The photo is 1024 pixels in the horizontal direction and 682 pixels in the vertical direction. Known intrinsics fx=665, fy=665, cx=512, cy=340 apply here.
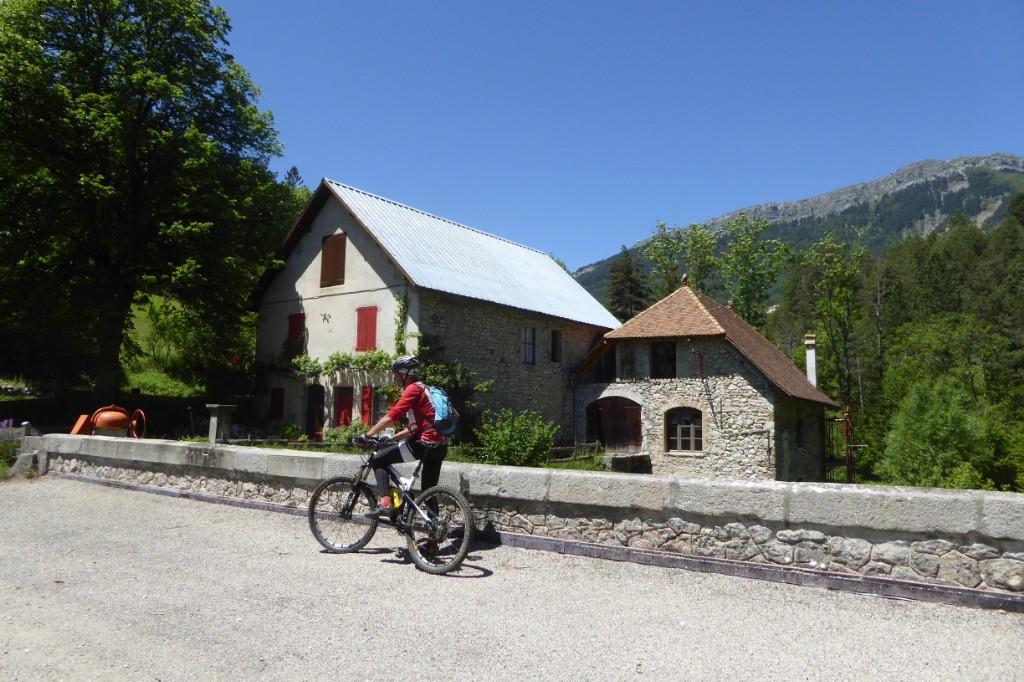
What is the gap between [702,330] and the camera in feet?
75.4

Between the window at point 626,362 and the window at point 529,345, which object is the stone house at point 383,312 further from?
the window at point 626,362

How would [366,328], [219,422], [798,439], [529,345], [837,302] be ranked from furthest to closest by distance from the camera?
[837,302] → [798,439] → [529,345] → [366,328] → [219,422]

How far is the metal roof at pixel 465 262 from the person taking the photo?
20875 millimetres

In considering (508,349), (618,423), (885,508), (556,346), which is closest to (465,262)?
(508,349)

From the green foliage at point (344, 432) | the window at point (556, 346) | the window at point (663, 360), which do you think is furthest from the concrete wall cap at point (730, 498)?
the window at point (556, 346)

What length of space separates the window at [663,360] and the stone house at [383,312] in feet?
11.9

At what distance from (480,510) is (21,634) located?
3.65 m

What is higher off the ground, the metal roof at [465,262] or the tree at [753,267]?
the tree at [753,267]

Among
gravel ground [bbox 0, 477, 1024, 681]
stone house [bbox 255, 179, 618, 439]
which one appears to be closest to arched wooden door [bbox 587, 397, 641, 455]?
stone house [bbox 255, 179, 618, 439]

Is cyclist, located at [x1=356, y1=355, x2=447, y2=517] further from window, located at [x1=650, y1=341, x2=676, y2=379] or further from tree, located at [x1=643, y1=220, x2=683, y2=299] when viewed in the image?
tree, located at [x1=643, y1=220, x2=683, y2=299]

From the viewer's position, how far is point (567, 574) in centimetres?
546

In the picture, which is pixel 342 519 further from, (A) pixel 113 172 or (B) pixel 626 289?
(B) pixel 626 289

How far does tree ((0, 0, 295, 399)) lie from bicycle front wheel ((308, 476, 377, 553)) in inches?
595

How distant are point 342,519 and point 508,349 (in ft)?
56.5
